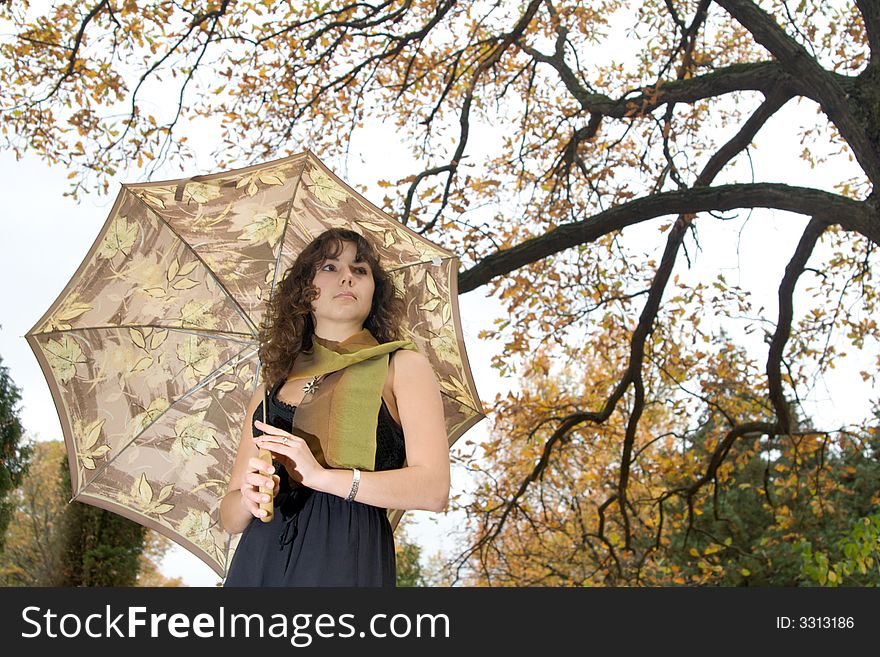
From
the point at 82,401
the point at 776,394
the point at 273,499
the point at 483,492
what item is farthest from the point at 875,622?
the point at 483,492

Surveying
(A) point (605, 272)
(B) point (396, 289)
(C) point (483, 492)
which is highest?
(A) point (605, 272)

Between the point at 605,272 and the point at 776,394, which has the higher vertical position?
the point at 605,272

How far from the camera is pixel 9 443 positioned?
10039 mm

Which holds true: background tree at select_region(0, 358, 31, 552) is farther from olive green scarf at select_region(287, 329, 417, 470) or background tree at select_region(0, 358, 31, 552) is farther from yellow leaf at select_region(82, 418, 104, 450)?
olive green scarf at select_region(287, 329, 417, 470)

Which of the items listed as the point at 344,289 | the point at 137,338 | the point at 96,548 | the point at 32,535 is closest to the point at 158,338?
the point at 137,338

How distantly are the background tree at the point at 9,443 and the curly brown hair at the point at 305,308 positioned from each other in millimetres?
8676

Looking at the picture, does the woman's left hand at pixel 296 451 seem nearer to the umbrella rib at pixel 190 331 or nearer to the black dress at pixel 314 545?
the black dress at pixel 314 545

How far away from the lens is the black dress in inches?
83.0

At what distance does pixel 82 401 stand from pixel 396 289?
1101mm

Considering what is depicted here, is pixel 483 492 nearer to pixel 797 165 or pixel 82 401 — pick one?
pixel 797 165

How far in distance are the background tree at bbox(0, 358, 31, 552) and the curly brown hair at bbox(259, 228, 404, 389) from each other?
28.5ft

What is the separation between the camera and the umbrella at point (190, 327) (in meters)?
2.77

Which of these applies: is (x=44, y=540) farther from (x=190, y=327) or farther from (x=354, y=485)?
(x=354, y=485)

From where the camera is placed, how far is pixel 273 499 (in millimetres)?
2100
